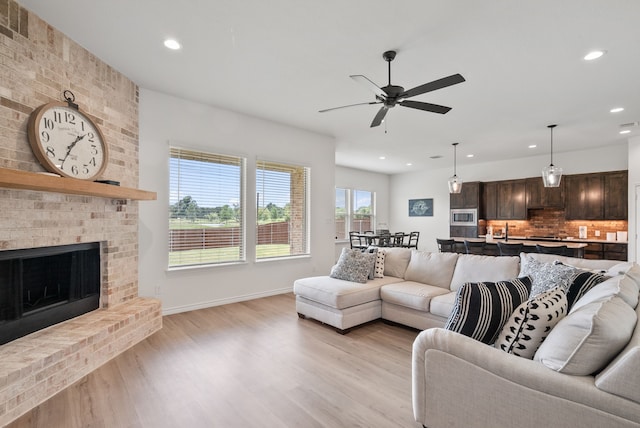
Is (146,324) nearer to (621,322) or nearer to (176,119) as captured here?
(176,119)

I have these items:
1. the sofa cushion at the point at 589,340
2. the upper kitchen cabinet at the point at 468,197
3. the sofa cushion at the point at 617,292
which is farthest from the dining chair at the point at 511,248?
the sofa cushion at the point at 589,340

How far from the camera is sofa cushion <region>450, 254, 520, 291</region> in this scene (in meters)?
3.34

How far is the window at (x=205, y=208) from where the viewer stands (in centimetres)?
423

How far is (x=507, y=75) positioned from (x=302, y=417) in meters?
3.91

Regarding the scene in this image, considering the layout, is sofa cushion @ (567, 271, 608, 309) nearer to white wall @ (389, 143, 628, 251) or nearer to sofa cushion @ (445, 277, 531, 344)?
sofa cushion @ (445, 277, 531, 344)

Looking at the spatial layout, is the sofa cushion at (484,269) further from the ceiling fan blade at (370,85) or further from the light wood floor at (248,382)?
the ceiling fan blade at (370,85)

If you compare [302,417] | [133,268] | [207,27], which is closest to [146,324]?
[133,268]

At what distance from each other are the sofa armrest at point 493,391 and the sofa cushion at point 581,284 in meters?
1.09

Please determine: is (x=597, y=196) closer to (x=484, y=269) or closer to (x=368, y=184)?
(x=484, y=269)

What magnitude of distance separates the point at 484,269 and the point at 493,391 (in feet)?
7.38

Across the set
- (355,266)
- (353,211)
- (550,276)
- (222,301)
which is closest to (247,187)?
(222,301)

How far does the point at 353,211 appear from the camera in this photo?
373 inches

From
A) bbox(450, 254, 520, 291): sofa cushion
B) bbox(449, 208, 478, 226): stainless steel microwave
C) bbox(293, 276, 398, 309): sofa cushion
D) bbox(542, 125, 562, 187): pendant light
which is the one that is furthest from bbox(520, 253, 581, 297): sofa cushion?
bbox(449, 208, 478, 226): stainless steel microwave

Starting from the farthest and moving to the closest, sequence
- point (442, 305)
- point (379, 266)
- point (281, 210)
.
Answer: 1. point (281, 210)
2. point (379, 266)
3. point (442, 305)
